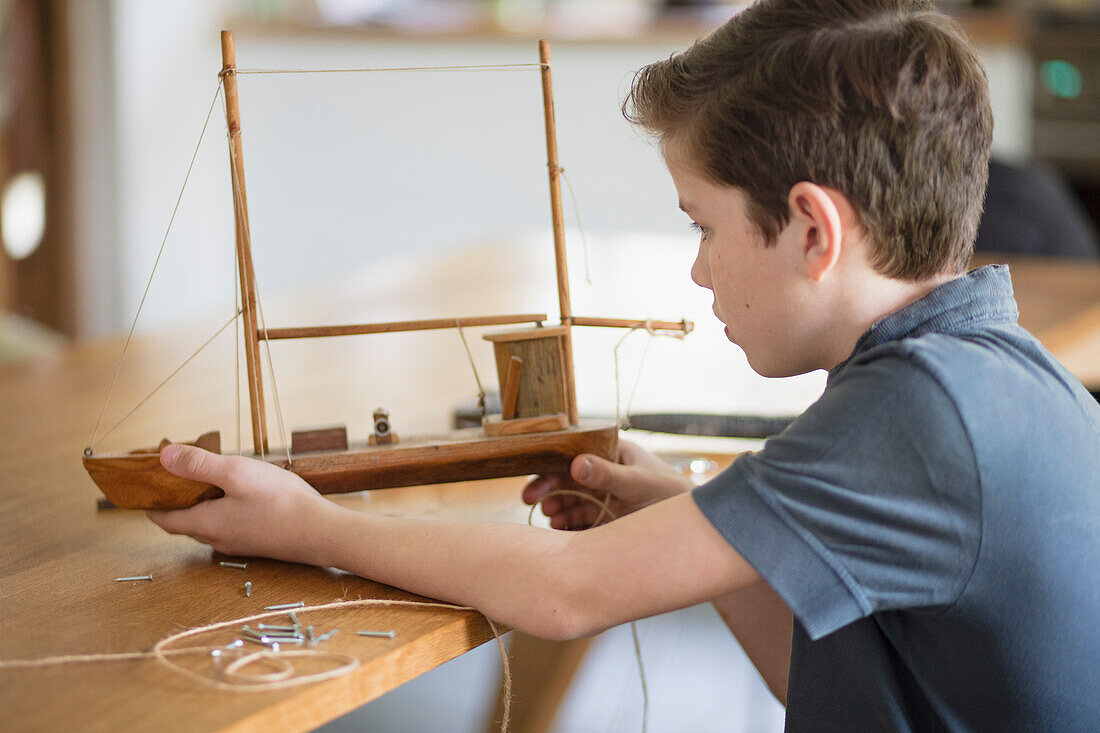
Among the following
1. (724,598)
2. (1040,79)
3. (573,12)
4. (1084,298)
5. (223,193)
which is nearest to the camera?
(724,598)

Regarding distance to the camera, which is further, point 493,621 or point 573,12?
point 573,12

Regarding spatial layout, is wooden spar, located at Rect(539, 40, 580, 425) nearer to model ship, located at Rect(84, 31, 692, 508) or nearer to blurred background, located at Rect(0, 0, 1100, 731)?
model ship, located at Rect(84, 31, 692, 508)

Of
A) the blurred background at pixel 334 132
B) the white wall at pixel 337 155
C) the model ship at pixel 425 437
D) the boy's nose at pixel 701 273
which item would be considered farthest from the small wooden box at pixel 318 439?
the white wall at pixel 337 155

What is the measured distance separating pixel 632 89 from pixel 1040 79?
333 centimetres

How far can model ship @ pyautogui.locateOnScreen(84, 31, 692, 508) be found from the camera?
0.94 m

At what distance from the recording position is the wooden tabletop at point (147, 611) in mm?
676

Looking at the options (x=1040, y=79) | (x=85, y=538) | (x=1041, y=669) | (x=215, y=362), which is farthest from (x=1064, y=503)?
Result: (x=1040, y=79)

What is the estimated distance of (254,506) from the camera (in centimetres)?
92

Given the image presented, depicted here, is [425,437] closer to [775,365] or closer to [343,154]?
[775,365]

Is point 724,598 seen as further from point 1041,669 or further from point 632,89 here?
point 632,89

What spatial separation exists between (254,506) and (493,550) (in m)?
0.21

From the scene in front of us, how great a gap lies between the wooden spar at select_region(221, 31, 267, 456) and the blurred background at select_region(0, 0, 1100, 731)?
2.43m

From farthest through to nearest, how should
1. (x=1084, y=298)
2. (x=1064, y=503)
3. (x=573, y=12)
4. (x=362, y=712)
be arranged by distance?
(x=573, y=12) → (x=1084, y=298) → (x=362, y=712) → (x=1064, y=503)

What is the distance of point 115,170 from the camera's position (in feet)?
14.6
